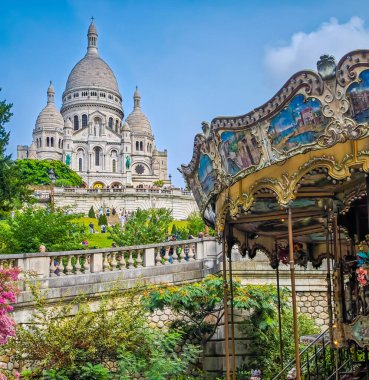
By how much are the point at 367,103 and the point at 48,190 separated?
56075mm

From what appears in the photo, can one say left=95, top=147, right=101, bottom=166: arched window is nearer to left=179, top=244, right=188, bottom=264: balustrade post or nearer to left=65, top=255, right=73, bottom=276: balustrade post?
left=179, top=244, right=188, bottom=264: balustrade post

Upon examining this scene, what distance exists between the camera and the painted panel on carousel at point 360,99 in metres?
6.94

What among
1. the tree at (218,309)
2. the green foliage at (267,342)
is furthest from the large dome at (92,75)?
the green foliage at (267,342)

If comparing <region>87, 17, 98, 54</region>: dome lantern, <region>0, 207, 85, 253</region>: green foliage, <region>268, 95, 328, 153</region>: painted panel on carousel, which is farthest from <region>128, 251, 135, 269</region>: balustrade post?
<region>87, 17, 98, 54</region>: dome lantern

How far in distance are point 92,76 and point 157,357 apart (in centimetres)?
10685

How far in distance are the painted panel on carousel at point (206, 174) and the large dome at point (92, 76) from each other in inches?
4201

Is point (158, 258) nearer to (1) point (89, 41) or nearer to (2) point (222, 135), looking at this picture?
(2) point (222, 135)

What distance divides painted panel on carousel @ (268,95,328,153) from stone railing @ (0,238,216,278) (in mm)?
7562

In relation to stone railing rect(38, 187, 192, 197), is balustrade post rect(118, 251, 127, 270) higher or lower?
lower

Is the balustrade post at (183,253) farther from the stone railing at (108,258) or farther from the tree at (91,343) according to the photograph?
the tree at (91,343)

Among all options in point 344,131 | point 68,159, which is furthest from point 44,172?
point 344,131

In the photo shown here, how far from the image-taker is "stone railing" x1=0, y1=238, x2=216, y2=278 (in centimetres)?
1410

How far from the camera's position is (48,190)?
202ft

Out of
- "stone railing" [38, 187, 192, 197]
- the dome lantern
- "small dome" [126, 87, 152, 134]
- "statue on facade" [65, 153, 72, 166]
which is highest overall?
the dome lantern
